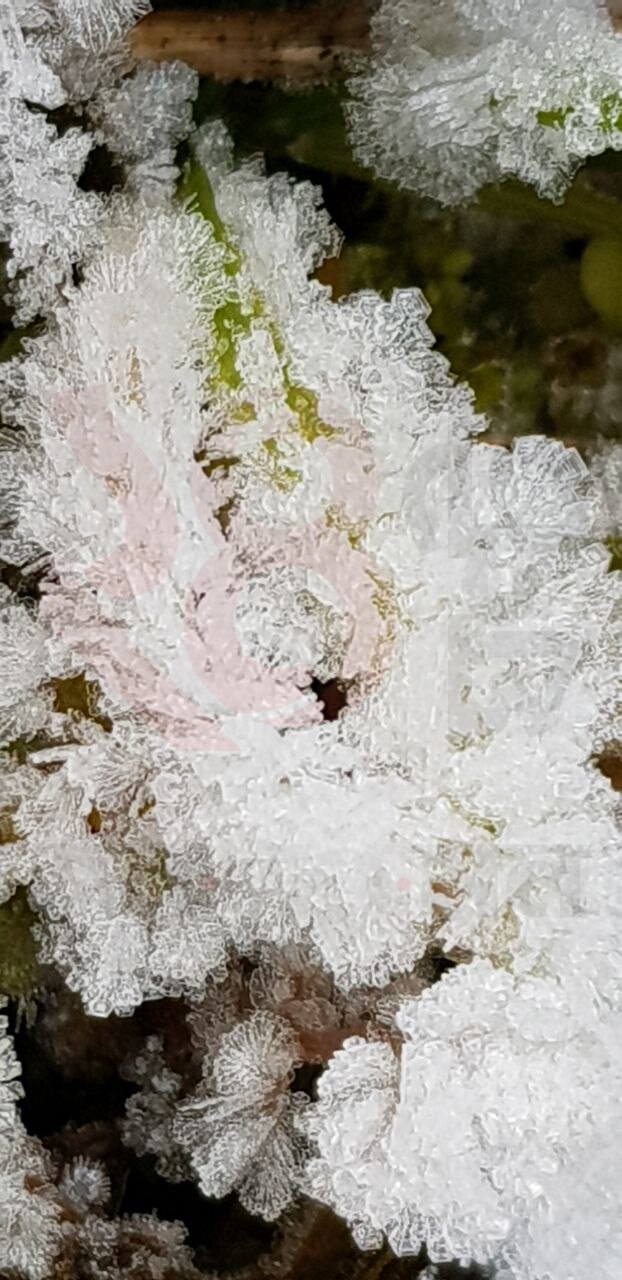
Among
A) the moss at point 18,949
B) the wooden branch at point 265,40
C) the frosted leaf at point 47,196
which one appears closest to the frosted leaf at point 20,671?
the moss at point 18,949

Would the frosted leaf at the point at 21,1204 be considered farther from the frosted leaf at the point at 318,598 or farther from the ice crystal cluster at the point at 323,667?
the frosted leaf at the point at 318,598

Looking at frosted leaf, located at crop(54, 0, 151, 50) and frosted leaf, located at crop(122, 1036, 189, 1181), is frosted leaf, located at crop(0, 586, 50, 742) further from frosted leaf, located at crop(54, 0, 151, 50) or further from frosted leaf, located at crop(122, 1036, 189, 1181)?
frosted leaf, located at crop(54, 0, 151, 50)

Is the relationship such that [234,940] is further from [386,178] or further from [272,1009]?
[386,178]

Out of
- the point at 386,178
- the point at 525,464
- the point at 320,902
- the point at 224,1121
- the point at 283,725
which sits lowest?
the point at 224,1121

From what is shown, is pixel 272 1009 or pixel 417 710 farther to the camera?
pixel 272 1009

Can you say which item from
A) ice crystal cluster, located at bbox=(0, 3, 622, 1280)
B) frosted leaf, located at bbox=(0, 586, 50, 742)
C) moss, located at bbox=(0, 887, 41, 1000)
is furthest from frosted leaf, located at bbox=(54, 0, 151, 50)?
moss, located at bbox=(0, 887, 41, 1000)

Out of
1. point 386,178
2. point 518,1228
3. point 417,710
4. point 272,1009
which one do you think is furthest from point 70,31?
point 518,1228

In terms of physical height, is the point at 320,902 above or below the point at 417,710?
below

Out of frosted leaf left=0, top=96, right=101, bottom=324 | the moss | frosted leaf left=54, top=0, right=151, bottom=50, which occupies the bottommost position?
the moss
